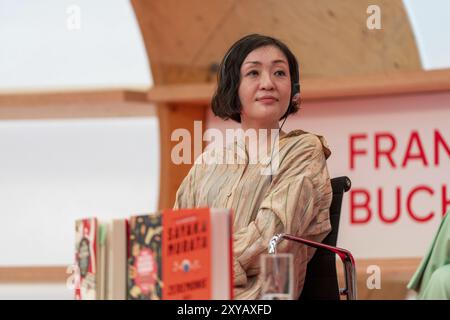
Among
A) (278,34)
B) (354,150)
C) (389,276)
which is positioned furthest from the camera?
(278,34)

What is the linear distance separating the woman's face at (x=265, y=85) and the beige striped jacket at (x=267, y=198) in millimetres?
94

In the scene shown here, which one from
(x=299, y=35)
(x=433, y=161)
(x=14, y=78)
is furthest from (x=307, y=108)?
(x=14, y=78)

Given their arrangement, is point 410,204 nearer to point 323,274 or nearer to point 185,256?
point 323,274

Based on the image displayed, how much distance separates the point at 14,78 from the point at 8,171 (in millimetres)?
570

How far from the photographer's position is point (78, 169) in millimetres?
5531

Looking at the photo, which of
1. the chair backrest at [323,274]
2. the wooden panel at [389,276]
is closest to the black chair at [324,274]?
the chair backrest at [323,274]

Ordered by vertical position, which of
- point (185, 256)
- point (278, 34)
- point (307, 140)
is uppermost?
point (278, 34)

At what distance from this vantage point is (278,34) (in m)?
4.98

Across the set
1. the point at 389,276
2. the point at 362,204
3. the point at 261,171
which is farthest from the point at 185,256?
the point at 362,204

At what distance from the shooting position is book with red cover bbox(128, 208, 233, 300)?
1782 millimetres

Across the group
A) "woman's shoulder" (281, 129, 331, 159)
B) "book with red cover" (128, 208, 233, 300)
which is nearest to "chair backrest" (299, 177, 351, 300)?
"woman's shoulder" (281, 129, 331, 159)

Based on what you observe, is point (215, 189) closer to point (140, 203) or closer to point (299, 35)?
point (299, 35)

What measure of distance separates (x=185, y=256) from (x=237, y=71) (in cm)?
128

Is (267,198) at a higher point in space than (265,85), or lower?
lower
